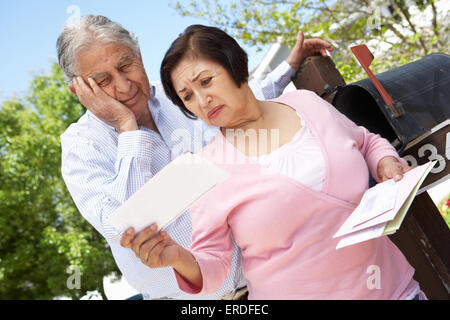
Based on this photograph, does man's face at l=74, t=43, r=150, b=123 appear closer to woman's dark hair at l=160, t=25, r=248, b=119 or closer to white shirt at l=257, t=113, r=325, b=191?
woman's dark hair at l=160, t=25, r=248, b=119

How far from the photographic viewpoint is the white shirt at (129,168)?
1.57 metres

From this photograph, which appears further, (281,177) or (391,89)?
(391,89)

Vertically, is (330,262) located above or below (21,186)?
below

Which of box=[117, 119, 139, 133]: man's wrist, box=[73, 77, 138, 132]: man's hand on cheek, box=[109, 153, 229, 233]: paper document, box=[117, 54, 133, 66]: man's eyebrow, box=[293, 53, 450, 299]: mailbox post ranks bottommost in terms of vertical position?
box=[293, 53, 450, 299]: mailbox post

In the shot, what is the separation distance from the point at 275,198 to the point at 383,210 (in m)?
0.32

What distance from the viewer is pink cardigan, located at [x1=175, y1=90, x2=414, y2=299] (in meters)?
1.34

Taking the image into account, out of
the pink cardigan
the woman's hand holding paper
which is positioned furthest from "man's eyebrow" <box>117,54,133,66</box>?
the woman's hand holding paper

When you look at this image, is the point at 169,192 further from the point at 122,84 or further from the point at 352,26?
the point at 352,26

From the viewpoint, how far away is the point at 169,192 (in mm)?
1111

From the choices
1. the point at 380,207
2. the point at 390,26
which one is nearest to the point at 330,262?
the point at 380,207

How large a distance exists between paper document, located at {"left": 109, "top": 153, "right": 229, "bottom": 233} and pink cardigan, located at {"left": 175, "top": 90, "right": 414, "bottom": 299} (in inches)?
10.1

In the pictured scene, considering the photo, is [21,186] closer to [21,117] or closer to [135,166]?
[21,117]
